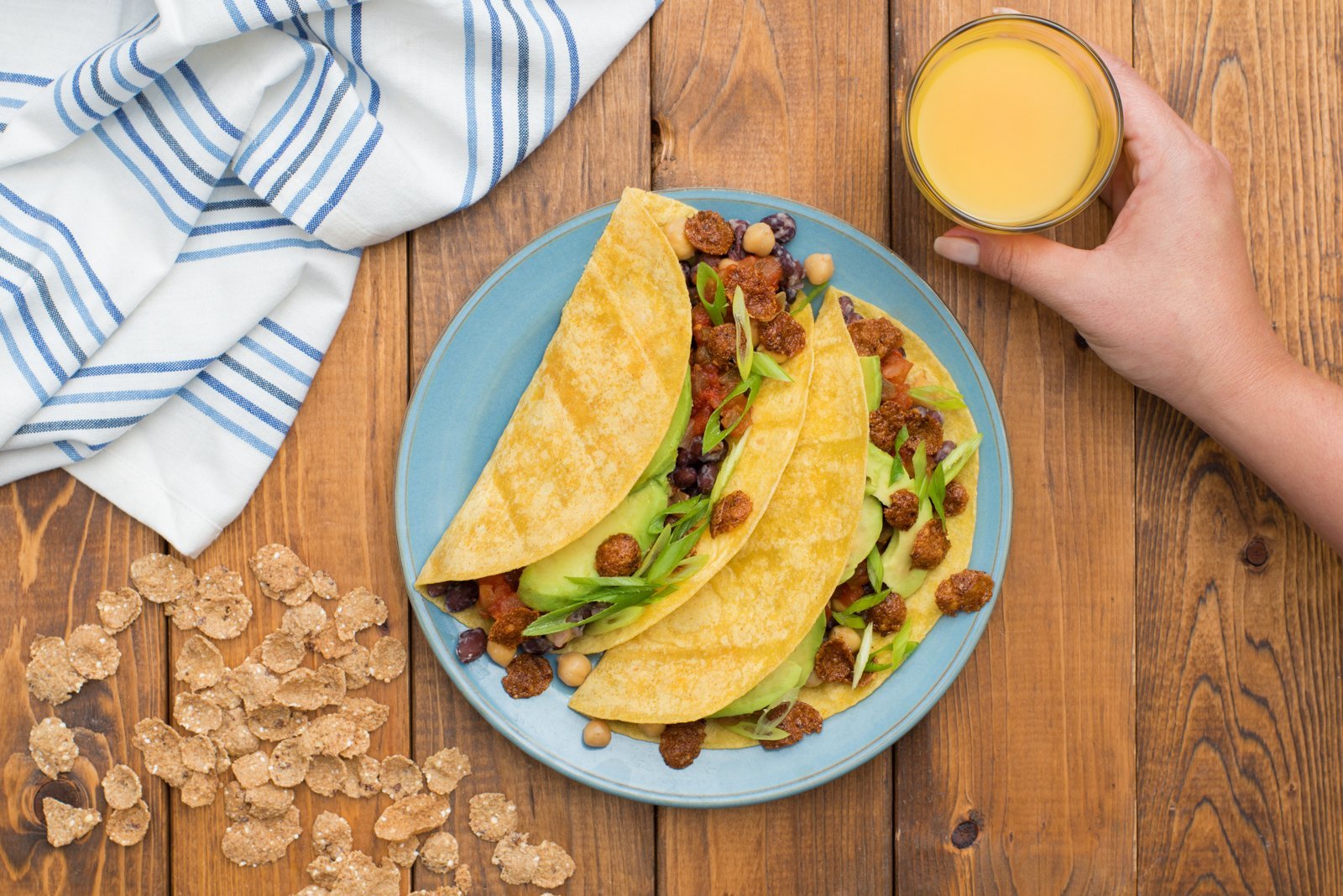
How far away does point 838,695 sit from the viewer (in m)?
1.88

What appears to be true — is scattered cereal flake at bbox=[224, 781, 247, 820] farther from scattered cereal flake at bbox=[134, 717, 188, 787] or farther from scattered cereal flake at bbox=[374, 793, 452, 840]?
scattered cereal flake at bbox=[374, 793, 452, 840]

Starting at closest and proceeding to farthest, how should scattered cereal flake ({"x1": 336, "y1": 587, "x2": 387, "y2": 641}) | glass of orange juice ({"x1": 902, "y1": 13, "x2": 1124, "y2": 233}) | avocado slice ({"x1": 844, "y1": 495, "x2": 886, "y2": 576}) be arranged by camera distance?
glass of orange juice ({"x1": 902, "y1": 13, "x2": 1124, "y2": 233}) < avocado slice ({"x1": 844, "y1": 495, "x2": 886, "y2": 576}) < scattered cereal flake ({"x1": 336, "y1": 587, "x2": 387, "y2": 641})

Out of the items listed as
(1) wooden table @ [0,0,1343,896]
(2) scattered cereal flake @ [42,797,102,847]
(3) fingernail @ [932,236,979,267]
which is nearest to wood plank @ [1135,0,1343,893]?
(1) wooden table @ [0,0,1343,896]

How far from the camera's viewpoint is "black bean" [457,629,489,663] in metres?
1.83

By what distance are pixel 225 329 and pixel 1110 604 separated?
1936 mm

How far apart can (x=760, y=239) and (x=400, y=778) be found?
1.33 meters

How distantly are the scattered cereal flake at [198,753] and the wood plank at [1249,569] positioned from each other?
6.52 ft

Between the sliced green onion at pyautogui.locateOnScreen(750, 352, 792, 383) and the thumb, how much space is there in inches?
16.9

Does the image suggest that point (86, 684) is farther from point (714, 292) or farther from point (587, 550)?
point (714, 292)

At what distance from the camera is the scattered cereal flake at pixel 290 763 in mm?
1973

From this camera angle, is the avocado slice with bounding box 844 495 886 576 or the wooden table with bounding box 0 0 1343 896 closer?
the avocado slice with bounding box 844 495 886 576

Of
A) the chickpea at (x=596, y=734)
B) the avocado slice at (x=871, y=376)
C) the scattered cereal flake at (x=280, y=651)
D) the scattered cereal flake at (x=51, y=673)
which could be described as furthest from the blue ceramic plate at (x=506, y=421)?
the scattered cereal flake at (x=51, y=673)

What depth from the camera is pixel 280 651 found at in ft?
6.46

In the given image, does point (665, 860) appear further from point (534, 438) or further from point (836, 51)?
point (836, 51)
